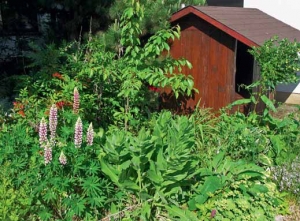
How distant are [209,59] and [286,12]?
409cm

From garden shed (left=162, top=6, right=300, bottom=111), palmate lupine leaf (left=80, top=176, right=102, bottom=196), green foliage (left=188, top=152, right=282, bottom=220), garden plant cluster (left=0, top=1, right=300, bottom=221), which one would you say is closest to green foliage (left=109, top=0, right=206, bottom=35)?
garden shed (left=162, top=6, right=300, bottom=111)

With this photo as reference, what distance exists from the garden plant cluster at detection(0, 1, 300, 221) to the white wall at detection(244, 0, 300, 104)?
4.57 meters

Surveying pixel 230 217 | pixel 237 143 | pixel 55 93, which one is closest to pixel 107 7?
pixel 55 93

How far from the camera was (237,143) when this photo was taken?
4355mm

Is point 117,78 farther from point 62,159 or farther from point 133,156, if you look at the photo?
point 62,159

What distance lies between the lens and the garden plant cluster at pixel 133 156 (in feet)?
10.4

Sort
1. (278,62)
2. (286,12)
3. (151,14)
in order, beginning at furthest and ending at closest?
(286,12) → (151,14) → (278,62)

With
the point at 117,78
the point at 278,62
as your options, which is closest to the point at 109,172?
the point at 117,78

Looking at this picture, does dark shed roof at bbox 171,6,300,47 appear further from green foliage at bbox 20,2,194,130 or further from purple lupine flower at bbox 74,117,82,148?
purple lupine flower at bbox 74,117,82,148

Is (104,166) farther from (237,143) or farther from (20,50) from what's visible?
(20,50)

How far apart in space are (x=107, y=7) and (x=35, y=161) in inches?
186

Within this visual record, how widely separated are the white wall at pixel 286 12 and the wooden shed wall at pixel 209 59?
361cm

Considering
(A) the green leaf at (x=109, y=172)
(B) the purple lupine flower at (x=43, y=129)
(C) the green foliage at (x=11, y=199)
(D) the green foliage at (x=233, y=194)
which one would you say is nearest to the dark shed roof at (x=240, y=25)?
(D) the green foliage at (x=233, y=194)

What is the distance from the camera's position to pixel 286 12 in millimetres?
9180
